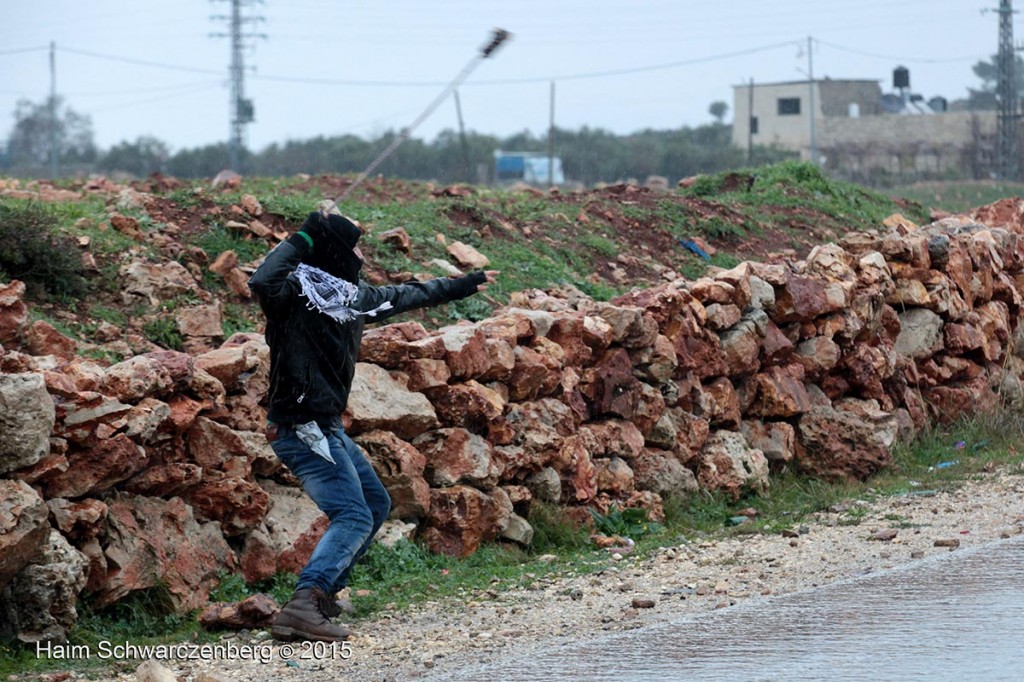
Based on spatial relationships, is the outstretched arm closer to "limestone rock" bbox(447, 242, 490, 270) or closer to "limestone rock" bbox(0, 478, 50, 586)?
"limestone rock" bbox(0, 478, 50, 586)

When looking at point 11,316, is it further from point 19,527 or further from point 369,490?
point 369,490

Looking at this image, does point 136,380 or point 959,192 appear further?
point 959,192

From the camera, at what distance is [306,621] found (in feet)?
19.8

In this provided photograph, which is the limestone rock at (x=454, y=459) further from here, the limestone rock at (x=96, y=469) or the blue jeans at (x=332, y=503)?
the limestone rock at (x=96, y=469)

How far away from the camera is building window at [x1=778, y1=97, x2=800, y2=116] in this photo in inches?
2714

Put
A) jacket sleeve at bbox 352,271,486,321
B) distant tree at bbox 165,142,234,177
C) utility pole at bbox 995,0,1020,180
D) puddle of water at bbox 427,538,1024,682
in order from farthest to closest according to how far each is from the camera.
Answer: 1. distant tree at bbox 165,142,234,177
2. utility pole at bbox 995,0,1020,180
3. jacket sleeve at bbox 352,271,486,321
4. puddle of water at bbox 427,538,1024,682

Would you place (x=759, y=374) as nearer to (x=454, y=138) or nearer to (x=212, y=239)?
(x=212, y=239)

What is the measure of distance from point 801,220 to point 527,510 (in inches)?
370

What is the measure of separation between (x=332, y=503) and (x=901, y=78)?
65602mm

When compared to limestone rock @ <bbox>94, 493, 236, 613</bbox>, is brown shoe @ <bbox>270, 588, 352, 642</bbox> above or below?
below

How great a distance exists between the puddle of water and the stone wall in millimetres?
1805

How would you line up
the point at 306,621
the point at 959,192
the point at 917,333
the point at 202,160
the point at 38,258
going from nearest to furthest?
the point at 306,621 → the point at 38,258 → the point at 917,333 → the point at 959,192 → the point at 202,160

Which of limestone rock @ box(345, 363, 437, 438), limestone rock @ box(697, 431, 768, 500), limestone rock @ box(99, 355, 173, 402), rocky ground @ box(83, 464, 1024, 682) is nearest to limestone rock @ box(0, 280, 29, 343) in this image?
limestone rock @ box(99, 355, 173, 402)

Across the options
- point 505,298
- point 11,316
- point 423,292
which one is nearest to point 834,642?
point 423,292
